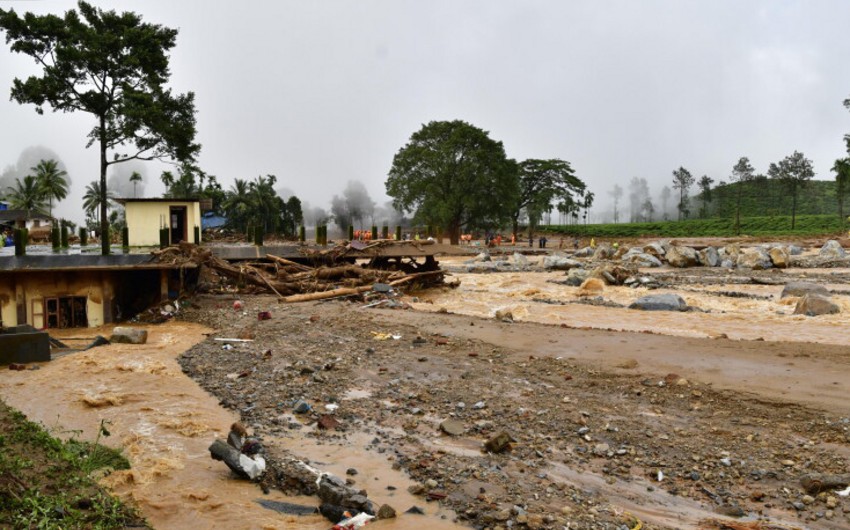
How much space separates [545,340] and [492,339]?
45.4 inches

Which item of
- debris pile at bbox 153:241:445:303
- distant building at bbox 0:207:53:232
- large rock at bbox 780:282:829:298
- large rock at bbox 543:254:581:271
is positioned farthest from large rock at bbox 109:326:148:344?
distant building at bbox 0:207:53:232

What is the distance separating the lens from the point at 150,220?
28.4 metres

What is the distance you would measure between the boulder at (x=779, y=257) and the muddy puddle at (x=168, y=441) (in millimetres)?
34055

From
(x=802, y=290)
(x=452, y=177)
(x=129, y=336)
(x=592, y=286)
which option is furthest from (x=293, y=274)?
(x=452, y=177)

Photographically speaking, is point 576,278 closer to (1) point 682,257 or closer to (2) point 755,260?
(1) point 682,257

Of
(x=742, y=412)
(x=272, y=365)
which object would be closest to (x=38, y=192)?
(x=272, y=365)

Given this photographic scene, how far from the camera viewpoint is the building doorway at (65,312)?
19141 mm

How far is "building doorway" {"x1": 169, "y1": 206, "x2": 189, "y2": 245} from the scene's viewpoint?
2848cm

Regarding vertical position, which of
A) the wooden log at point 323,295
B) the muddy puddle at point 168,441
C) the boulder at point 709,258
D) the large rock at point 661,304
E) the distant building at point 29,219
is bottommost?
the muddy puddle at point 168,441

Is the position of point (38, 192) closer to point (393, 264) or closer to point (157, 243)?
point (157, 243)

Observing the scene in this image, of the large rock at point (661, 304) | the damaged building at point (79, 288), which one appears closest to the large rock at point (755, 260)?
the large rock at point (661, 304)

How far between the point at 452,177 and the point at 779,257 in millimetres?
28293

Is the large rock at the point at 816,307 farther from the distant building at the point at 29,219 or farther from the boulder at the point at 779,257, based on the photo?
the distant building at the point at 29,219

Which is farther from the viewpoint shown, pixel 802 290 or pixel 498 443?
pixel 802 290
